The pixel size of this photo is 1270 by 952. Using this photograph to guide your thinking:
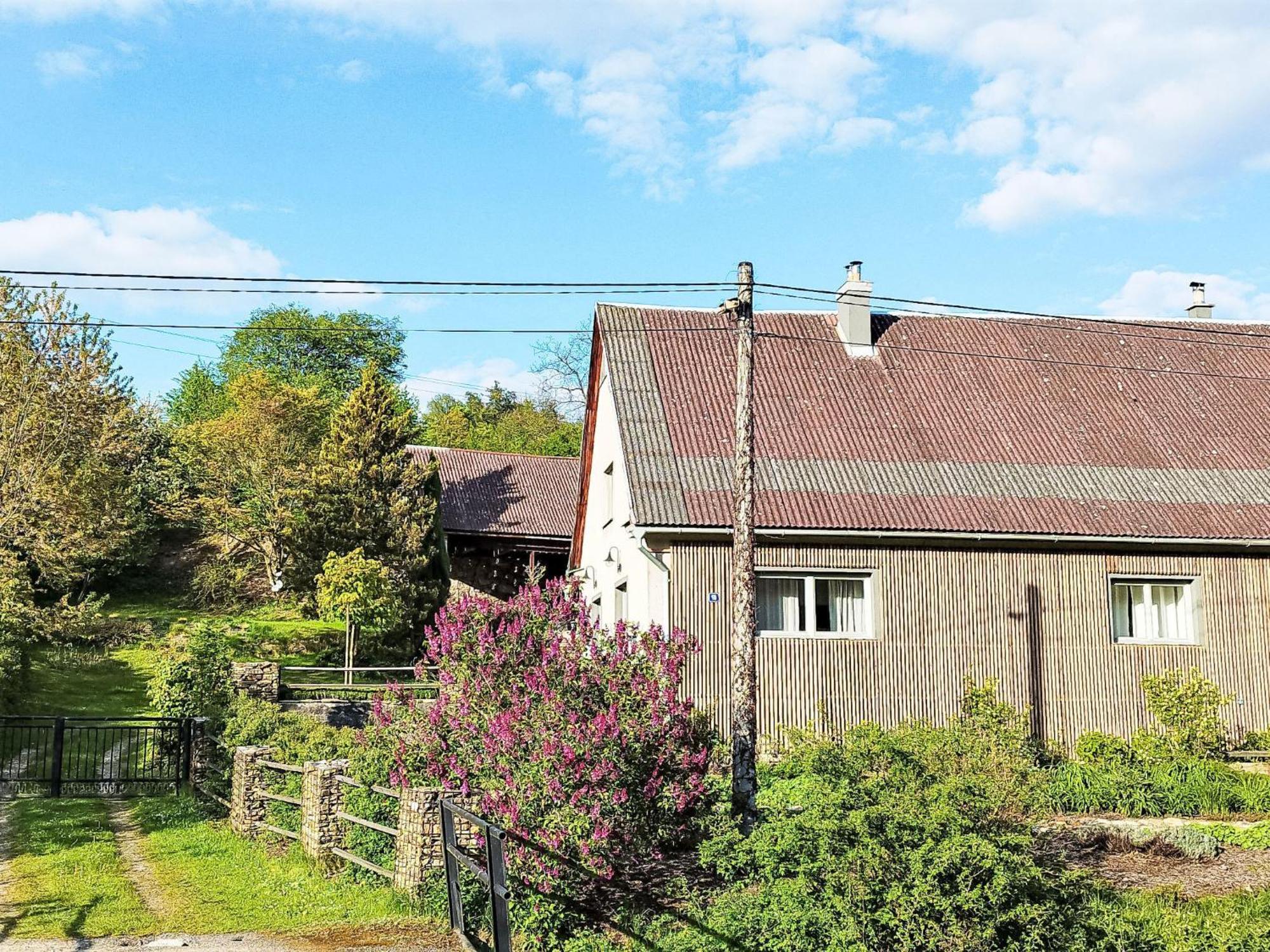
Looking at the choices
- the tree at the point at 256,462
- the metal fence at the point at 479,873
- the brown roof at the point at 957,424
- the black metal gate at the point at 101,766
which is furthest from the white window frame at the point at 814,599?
the tree at the point at 256,462

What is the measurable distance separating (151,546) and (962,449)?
3555cm

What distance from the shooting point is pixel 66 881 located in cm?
1116

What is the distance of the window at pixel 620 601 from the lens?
1923 centimetres

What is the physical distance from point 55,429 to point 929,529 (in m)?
20.3

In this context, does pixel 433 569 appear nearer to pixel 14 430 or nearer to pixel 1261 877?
pixel 14 430

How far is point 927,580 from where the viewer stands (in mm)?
16875

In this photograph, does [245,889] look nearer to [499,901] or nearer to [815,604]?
[499,901]

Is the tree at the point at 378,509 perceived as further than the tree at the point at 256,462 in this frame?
No

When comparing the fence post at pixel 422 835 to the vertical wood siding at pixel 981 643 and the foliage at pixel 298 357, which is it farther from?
the foliage at pixel 298 357

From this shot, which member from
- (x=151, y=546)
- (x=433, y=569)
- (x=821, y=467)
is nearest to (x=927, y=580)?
(x=821, y=467)

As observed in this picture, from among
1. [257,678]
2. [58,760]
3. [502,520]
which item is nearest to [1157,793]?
[257,678]

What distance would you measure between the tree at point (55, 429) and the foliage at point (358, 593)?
5.52 meters

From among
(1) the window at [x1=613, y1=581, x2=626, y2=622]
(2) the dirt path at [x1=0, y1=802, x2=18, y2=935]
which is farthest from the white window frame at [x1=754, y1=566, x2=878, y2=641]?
(2) the dirt path at [x1=0, y1=802, x2=18, y2=935]

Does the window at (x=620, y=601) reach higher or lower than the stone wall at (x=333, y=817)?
higher
